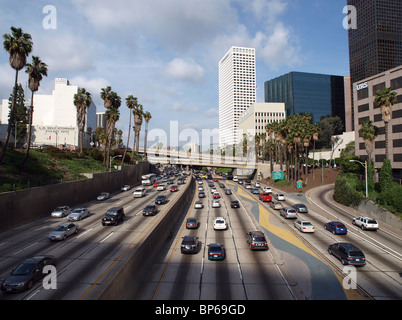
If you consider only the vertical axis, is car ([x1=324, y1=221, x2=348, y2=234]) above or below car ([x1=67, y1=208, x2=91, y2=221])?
below

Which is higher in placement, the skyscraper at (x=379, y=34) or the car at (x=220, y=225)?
the skyscraper at (x=379, y=34)

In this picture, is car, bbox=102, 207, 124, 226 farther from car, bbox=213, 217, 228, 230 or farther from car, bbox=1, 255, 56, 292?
car, bbox=1, 255, 56, 292

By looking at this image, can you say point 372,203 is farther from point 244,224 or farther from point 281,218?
point 244,224

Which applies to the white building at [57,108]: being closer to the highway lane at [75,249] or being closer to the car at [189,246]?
the highway lane at [75,249]

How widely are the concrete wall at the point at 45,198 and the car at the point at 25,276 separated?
16731 mm

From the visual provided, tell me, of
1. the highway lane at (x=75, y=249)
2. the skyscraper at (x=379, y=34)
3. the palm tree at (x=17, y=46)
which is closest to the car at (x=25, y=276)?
the highway lane at (x=75, y=249)

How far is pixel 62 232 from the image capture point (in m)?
25.9

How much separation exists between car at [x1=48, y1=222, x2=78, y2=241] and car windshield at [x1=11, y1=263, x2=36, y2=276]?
9081 millimetres

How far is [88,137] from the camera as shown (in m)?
163

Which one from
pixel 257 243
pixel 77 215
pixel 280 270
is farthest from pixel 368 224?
pixel 77 215

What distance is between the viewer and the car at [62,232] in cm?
2539

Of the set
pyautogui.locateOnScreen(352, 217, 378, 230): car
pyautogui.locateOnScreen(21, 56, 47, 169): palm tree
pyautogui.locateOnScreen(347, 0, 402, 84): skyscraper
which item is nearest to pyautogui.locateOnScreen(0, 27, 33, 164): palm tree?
A: pyautogui.locateOnScreen(21, 56, 47, 169): palm tree

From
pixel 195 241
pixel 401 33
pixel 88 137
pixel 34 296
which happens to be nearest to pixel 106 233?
pixel 195 241

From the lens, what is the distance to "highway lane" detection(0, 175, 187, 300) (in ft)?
52.6
